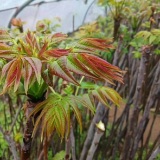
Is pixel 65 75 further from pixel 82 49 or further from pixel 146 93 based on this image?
pixel 146 93

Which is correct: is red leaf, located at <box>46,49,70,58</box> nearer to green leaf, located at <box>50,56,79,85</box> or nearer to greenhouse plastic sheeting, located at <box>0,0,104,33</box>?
green leaf, located at <box>50,56,79,85</box>

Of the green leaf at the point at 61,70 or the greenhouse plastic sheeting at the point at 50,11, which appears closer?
the green leaf at the point at 61,70

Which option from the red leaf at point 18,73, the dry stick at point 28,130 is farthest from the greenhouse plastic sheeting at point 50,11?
the red leaf at point 18,73

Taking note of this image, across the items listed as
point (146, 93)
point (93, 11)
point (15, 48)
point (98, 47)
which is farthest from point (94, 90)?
point (93, 11)

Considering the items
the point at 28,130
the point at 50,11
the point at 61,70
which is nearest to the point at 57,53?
the point at 61,70

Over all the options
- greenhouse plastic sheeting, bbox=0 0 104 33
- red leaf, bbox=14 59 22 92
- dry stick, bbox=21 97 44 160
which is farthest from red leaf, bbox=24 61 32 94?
greenhouse plastic sheeting, bbox=0 0 104 33

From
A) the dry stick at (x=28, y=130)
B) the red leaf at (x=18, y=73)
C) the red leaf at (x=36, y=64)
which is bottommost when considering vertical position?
the dry stick at (x=28, y=130)

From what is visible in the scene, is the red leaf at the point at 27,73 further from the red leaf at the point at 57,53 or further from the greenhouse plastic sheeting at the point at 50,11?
the greenhouse plastic sheeting at the point at 50,11

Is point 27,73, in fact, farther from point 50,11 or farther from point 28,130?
point 50,11
